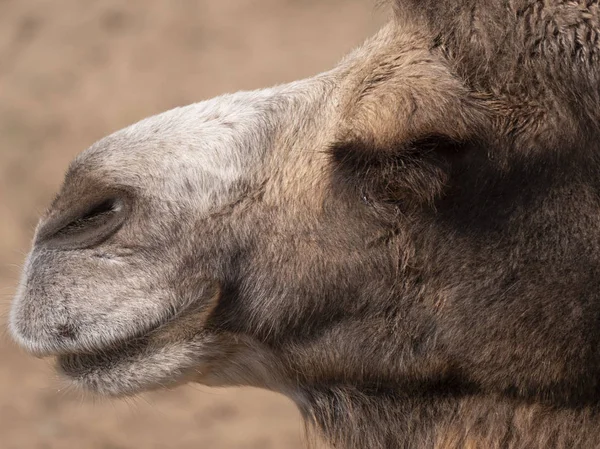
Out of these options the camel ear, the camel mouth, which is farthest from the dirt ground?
the camel ear

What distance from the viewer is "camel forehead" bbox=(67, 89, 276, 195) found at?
2.45m

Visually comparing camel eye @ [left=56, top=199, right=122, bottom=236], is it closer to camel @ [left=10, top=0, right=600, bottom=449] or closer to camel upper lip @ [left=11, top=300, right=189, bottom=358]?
camel @ [left=10, top=0, right=600, bottom=449]

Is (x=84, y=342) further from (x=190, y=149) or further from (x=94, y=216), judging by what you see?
(x=190, y=149)

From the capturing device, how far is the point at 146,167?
2463mm

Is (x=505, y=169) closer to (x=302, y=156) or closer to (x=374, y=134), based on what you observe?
(x=374, y=134)

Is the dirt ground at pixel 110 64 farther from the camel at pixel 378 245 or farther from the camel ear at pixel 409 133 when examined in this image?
the camel ear at pixel 409 133

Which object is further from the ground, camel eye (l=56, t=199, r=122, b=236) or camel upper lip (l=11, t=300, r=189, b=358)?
camel eye (l=56, t=199, r=122, b=236)

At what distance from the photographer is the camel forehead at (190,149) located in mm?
2445

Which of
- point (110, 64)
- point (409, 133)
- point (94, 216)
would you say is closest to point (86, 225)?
point (94, 216)

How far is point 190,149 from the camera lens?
2488 millimetres

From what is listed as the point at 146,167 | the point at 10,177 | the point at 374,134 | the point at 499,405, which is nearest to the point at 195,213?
the point at 146,167

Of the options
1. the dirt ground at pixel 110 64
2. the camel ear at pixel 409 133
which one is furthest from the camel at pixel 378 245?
the dirt ground at pixel 110 64

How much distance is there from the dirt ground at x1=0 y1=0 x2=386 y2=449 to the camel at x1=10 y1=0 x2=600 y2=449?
11.9 ft

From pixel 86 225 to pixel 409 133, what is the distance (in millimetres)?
821
